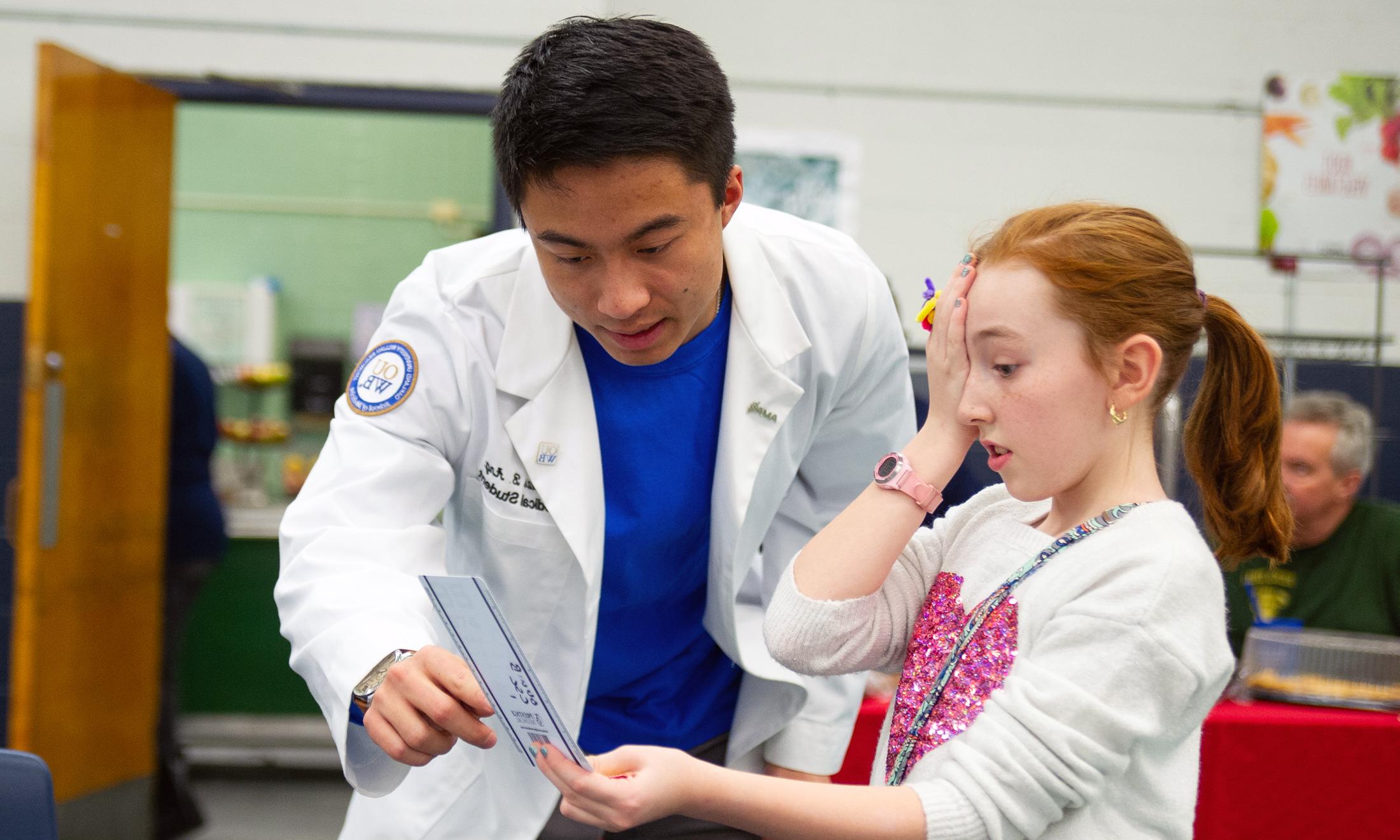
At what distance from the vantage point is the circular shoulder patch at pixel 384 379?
4.03 feet

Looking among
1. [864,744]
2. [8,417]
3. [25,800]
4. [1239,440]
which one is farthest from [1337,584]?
[8,417]

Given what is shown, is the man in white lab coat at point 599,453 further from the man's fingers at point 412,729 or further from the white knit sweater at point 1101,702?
the white knit sweater at point 1101,702

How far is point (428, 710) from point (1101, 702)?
0.51m

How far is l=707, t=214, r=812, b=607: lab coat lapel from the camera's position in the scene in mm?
1364

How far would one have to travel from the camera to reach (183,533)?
3.72m

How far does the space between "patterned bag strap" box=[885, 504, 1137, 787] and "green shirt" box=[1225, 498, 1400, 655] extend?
1.81 meters

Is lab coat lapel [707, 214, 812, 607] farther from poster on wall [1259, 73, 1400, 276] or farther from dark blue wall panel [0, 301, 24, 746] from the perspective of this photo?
poster on wall [1259, 73, 1400, 276]

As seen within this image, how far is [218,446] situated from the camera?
4930mm

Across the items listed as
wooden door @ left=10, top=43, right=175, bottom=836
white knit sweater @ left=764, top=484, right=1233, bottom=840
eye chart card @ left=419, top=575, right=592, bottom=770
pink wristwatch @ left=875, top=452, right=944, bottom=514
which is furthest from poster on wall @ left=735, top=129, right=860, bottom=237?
eye chart card @ left=419, top=575, right=592, bottom=770

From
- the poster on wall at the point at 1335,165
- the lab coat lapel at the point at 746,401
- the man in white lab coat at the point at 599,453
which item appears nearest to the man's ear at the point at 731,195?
the man in white lab coat at the point at 599,453

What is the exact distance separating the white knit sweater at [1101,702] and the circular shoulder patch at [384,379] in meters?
0.65

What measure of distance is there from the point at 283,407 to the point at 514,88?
4157mm

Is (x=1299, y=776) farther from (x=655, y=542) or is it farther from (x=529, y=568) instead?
(x=529, y=568)

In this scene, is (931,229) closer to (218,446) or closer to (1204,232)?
(1204,232)
